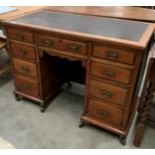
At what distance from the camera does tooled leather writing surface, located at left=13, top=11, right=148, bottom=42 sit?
1223 mm

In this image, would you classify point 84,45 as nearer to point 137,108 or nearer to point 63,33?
point 63,33

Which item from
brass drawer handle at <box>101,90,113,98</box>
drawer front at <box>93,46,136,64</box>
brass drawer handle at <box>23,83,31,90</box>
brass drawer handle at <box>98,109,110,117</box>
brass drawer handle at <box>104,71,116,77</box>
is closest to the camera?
drawer front at <box>93,46,136,64</box>

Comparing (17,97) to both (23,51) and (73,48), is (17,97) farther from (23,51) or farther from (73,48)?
(73,48)

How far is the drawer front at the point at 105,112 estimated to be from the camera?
54.9 inches

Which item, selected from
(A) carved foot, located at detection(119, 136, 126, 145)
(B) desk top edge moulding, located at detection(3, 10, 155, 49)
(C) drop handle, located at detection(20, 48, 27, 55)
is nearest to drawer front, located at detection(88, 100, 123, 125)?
(A) carved foot, located at detection(119, 136, 126, 145)

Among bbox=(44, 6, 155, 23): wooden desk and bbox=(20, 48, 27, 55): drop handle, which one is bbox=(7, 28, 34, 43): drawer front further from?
bbox=(44, 6, 155, 23): wooden desk

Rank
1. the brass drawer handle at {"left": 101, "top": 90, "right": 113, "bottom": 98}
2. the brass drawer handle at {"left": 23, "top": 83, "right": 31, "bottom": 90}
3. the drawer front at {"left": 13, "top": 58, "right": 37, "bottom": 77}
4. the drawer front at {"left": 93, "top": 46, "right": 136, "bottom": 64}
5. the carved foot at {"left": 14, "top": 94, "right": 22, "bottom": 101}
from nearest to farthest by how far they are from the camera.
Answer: the drawer front at {"left": 93, "top": 46, "right": 136, "bottom": 64} < the brass drawer handle at {"left": 101, "top": 90, "right": 113, "bottom": 98} < the drawer front at {"left": 13, "top": 58, "right": 37, "bottom": 77} < the brass drawer handle at {"left": 23, "top": 83, "right": 31, "bottom": 90} < the carved foot at {"left": 14, "top": 94, "right": 22, "bottom": 101}

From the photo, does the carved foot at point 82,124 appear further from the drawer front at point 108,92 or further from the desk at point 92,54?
the drawer front at point 108,92

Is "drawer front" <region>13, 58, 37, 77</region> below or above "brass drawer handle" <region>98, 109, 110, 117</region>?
above

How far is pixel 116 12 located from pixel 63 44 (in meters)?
0.69

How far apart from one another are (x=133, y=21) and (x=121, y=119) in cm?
76

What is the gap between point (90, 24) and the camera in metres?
1.39

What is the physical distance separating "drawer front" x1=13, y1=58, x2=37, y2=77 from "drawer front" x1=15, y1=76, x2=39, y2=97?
75mm

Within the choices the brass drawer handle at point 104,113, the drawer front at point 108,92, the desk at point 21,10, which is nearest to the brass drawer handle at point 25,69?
the desk at point 21,10
